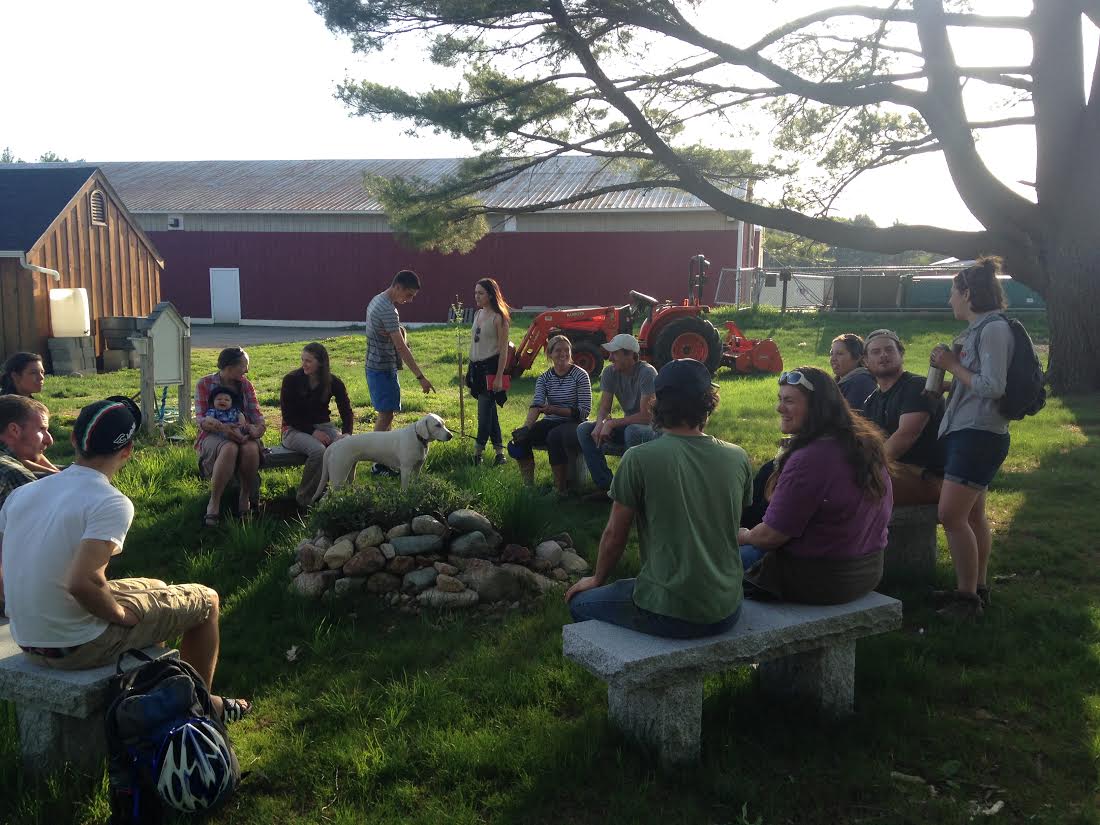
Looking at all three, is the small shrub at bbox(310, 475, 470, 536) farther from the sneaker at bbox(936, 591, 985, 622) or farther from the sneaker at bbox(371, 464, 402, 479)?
the sneaker at bbox(936, 591, 985, 622)

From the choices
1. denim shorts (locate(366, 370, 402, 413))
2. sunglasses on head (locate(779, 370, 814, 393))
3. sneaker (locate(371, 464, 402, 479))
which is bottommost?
sneaker (locate(371, 464, 402, 479))

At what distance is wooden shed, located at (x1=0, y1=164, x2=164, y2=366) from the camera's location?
52.1ft

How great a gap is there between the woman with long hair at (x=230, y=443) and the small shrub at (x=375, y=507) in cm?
108

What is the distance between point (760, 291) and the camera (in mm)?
24359

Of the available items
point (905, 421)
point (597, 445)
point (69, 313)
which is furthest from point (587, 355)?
point (69, 313)

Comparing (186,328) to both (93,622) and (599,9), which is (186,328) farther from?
(93,622)

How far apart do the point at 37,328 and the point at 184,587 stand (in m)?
14.5

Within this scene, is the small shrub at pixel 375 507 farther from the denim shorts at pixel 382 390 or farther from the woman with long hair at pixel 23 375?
the denim shorts at pixel 382 390

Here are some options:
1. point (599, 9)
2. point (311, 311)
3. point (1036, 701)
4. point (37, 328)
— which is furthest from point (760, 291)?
point (1036, 701)

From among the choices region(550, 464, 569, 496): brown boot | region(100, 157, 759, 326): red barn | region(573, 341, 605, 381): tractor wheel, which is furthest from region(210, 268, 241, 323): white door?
→ region(550, 464, 569, 496): brown boot

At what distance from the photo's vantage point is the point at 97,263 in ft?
58.5

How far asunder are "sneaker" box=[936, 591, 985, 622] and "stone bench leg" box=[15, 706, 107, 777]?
12.3 feet

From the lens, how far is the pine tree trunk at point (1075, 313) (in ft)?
36.6

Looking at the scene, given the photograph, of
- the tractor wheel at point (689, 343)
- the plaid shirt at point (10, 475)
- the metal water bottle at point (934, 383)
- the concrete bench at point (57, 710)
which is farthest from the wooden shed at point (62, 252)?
the metal water bottle at point (934, 383)
